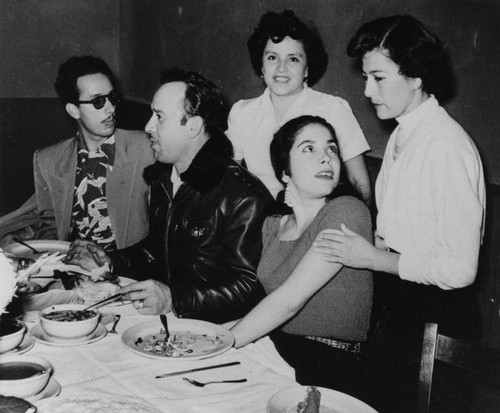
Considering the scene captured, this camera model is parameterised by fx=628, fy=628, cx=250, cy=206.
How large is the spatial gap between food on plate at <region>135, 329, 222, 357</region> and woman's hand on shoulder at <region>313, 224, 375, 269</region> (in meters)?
0.56

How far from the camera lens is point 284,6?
425cm

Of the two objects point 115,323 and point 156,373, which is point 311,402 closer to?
point 156,373

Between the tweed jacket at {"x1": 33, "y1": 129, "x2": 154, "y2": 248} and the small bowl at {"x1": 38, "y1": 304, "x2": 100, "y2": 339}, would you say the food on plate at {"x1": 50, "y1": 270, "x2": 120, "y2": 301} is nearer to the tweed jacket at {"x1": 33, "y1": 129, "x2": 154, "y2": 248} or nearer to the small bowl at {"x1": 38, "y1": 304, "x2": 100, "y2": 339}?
the small bowl at {"x1": 38, "y1": 304, "x2": 100, "y2": 339}

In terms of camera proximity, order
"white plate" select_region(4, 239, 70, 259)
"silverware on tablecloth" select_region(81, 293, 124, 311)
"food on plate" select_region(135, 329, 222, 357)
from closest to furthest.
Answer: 1. "food on plate" select_region(135, 329, 222, 357)
2. "silverware on tablecloth" select_region(81, 293, 124, 311)
3. "white plate" select_region(4, 239, 70, 259)

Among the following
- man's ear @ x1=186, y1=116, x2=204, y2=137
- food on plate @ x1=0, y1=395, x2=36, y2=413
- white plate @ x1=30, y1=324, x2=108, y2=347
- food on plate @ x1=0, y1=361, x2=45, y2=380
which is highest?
man's ear @ x1=186, y1=116, x2=204, y2=137

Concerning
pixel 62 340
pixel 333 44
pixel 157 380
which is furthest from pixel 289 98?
pixel 157 380

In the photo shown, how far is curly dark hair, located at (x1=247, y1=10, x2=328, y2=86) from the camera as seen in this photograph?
3348 millimetres

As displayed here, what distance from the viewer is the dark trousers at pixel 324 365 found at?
7.19 feet

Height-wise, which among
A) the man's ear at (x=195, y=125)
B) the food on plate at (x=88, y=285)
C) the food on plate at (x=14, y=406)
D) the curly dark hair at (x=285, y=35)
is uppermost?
the curly dark hair at (x=285, y=35)

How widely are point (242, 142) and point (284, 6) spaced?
118 centimetres

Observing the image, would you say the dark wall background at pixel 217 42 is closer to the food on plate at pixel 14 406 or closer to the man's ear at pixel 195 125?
the man's ear at pixel 195 125

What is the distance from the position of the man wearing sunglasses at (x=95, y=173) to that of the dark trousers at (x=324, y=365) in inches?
67.5

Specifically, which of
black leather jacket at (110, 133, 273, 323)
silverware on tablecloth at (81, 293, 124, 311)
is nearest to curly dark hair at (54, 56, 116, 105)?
black leather jacket at (110, 133, 273, 323)

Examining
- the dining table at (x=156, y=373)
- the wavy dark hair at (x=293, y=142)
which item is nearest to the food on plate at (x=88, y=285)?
the dining table at (x=156, y=373)
